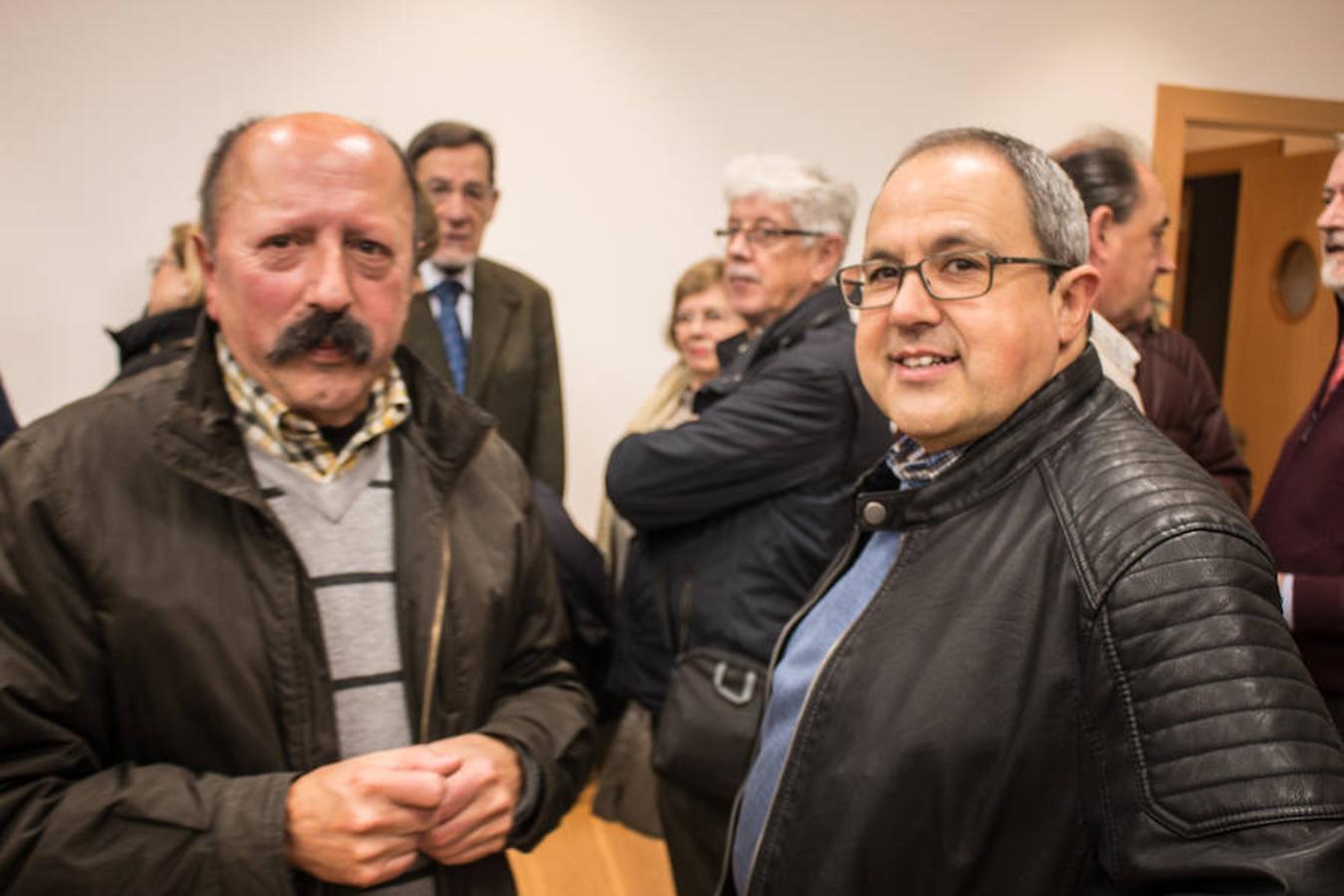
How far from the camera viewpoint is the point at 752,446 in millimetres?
1991

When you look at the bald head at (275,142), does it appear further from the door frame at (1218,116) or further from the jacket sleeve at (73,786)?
the door frame at (1218,116)

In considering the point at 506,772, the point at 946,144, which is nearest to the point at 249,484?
the point at 506,772

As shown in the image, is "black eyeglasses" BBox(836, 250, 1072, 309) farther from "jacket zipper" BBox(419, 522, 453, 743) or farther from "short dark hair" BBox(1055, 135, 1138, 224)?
"short dark hair" BBox(1055, 135, 1138, 224)

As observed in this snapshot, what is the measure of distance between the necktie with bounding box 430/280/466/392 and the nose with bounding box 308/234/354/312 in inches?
74.4

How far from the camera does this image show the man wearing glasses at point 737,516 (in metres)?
1.97

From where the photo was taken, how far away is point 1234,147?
5445 millimetres

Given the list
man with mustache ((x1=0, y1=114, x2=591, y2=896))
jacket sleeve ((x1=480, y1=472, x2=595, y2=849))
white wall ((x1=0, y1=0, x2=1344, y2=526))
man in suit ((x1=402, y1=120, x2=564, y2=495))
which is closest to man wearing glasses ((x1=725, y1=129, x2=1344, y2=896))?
jacket sleeve ((x1=480, y1=472, x2=595, y2=849))

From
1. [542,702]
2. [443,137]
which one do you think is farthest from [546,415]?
[542,702]

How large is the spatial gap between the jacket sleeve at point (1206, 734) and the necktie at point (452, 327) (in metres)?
2.49

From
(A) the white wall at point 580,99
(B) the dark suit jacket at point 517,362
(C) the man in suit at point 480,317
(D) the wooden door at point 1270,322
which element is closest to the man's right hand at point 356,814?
(C) the man in suit at point 480,317

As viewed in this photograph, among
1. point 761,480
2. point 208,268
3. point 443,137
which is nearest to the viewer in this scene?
point 208,268

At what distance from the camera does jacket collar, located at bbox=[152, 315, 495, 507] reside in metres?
1.18

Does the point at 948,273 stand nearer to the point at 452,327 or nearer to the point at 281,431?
the point at 281,431

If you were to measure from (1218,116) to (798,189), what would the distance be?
320 cm
